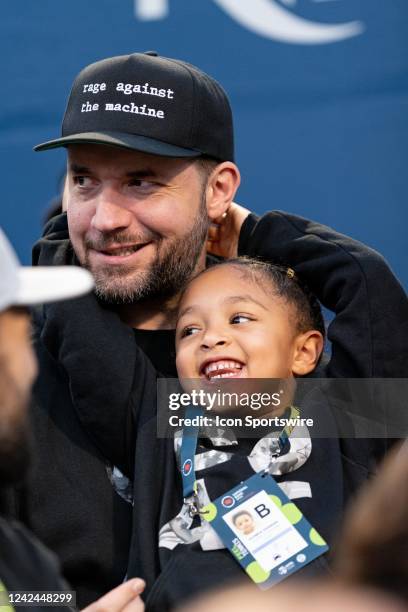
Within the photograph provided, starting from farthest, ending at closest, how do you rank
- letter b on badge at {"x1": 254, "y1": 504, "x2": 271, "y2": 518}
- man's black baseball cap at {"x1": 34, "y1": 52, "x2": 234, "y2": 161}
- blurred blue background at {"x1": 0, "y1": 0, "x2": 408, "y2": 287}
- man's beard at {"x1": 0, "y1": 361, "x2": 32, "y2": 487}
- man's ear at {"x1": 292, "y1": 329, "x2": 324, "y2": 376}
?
blurred blue background at {"x1": 0, "y1": 0, "x2": 408, "y2": 287}, man's black baseball cap at {"x1": 34, "y1": 52, "x2": 234, "y2": 161}, man's ear at {"x1": 292, "y1": 329, "x2": 324, "y2": 376}, letter b on badge at {"x1": 254, "y1": 504, "x2": 271, "y2": 518}, man's beard at {"x1": 0, "y1": 361, "x2": 32, "y2": 487}

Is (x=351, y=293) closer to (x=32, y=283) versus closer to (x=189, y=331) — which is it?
(x=189, y=331)

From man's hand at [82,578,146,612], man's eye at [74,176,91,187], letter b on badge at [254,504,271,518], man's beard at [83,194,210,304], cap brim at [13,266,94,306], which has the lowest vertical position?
man's hand at [82,578,146,612]

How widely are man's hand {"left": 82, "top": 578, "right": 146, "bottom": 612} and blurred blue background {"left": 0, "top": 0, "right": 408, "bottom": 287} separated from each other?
70.9 inches

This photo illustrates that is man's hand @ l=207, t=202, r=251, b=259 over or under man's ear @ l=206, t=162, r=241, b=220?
under

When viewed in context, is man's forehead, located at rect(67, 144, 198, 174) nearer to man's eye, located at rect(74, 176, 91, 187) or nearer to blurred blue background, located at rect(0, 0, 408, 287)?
man's eye, located at rect(74, 176, 91, 187)

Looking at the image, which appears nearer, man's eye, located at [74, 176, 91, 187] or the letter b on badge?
the letter b on badge

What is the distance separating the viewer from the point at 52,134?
3.52 metres

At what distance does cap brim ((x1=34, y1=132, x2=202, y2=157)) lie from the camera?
81.1 inches

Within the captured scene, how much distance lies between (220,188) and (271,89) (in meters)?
1.16

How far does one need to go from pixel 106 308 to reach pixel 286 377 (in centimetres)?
38

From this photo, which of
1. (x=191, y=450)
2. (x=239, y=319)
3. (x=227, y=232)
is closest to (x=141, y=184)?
(x=227, y=232)

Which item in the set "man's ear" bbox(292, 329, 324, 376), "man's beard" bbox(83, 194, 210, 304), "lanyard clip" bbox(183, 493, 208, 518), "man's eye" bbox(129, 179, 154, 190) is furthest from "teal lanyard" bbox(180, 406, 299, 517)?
"man's eye" bbox(129, 179, 154, 190)

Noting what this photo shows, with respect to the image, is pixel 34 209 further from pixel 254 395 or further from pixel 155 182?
pixel 254 395

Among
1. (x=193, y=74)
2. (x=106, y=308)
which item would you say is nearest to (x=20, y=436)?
(x=106, y=308)
